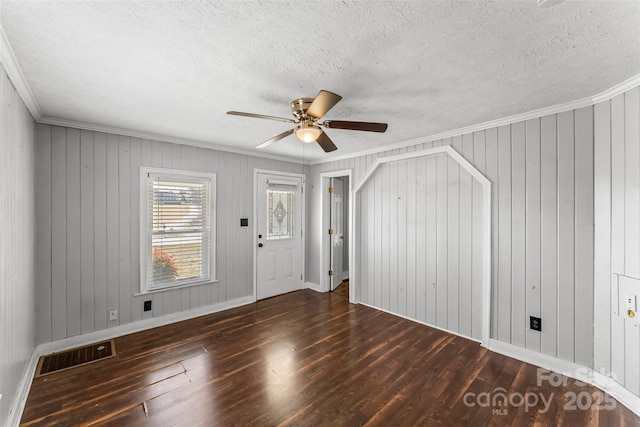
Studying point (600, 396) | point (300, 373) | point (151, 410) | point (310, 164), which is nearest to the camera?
point (151, 410)

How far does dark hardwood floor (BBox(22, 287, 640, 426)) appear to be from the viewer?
1935 mm

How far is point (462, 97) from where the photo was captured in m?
2.26

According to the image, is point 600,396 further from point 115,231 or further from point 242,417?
point 115,231

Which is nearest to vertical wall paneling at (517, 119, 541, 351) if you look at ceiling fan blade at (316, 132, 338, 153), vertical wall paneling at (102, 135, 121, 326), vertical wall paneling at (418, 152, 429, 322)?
vertical wall paneling at (418, 152, 429, 322)

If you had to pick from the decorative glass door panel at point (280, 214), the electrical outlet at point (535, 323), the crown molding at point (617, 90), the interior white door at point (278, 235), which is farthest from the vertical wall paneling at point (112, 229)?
the crown molding at point (617, 90)

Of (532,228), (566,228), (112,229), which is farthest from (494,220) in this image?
(112,229)

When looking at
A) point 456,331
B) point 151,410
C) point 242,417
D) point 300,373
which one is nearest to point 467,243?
point 456,331

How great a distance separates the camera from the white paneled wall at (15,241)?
163 centimetres

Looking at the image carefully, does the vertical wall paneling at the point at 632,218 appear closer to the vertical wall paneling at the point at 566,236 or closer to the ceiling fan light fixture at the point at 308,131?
the vertical wall paneling at the point at 566,236

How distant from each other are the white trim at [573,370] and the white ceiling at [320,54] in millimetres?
2293

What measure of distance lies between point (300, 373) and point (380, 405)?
729 mm

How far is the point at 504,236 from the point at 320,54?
8.33ft

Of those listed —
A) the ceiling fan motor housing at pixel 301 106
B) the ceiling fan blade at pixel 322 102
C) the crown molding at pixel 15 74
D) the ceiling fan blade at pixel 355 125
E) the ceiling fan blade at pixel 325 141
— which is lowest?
the ceiling fan blade at pixel 325 141

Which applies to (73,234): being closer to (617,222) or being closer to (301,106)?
(301,106)
